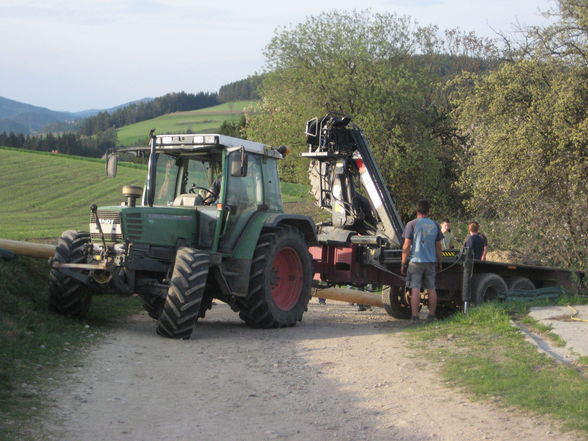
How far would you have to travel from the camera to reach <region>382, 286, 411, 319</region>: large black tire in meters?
14.2

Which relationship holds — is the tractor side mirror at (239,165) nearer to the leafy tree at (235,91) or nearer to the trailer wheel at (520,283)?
the trailer wheel at (520,283)

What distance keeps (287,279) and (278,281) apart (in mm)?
219

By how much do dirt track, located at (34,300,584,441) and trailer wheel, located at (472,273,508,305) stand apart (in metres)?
3.37

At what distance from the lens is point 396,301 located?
14297 millimetres

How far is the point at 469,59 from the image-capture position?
4944 cm

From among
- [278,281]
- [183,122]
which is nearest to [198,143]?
[278,281]

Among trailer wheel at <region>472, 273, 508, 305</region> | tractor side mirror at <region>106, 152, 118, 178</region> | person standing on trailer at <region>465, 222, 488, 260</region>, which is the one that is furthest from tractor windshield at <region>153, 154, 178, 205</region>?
person standing on trailer at <region>465, 222, 488, 260</region>

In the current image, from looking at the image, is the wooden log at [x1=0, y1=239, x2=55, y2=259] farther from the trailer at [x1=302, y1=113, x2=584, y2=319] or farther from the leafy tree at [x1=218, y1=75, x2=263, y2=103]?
the leafy tree at [x1=218, y1=75, x2=263, y2=103]

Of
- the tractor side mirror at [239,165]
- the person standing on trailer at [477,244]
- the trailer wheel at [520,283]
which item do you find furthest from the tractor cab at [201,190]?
the trailer wheel at [520,283]

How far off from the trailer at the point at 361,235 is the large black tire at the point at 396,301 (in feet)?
0.06

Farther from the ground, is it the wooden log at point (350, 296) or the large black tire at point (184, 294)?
the large black tire at point (184, 294)

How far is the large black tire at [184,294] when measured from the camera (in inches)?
397

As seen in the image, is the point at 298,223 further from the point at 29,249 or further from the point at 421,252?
the point at 29,249

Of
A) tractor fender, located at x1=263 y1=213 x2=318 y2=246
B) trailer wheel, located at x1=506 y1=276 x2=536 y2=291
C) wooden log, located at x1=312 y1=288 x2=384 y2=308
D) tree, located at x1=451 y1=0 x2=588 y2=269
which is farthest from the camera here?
tree, located at x1=451 y1=0 x2=588 y2=269
